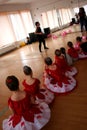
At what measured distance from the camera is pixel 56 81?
9.10 feet

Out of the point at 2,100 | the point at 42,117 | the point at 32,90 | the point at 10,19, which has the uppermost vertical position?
the point at 10,19

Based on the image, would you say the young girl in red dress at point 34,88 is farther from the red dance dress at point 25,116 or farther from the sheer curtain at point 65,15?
the sheer curtain at point 65,15

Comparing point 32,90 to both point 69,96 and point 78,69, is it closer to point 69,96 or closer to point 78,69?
point 69,96

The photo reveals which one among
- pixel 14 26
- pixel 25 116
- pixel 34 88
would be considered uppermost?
pixel 14 26

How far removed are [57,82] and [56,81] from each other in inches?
1.8

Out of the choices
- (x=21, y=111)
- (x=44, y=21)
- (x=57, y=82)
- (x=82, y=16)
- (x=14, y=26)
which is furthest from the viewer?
(x=44, y=21)

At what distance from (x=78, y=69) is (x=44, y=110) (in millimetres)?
1705

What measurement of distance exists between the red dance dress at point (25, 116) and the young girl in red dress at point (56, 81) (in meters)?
0.75

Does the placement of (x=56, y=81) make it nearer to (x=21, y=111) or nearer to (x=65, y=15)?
(x=21, y=111)

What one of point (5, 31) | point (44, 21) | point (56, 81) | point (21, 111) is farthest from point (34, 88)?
point (44, 21)

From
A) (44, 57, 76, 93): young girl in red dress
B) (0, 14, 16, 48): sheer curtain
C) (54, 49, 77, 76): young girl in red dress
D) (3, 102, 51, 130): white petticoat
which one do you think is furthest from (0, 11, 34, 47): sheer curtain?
(3, 102, 51, 130): white petticoat

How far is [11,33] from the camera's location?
9.77 m

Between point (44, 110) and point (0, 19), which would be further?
point (0, 19)

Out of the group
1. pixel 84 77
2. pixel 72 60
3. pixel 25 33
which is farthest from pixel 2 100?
pixel 25 33
